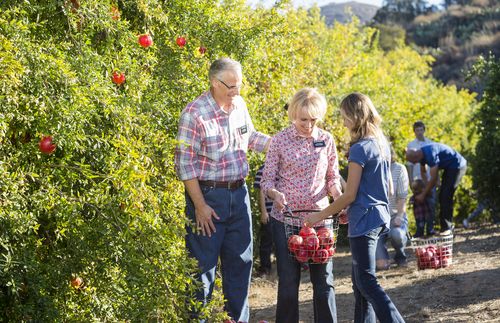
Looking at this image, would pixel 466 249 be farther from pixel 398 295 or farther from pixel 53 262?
pixel 53 262

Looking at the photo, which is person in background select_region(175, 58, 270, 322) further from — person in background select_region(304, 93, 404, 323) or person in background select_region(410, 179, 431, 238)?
person in background select_region(410, 179, 431, 238)

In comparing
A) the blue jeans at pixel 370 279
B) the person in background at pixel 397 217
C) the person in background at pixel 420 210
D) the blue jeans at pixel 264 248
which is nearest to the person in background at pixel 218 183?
the blue jeans at pixel 370 279

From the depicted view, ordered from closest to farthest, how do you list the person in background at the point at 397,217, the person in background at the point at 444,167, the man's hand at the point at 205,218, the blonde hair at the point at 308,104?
the man's hand at the point at 205,218 < the blonde hair at the point at 308,104 < the person in background at the point at 397,217 < the person in background at the point at 444,167

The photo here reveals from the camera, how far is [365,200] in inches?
186

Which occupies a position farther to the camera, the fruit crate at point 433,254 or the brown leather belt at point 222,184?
the fruit crate at point 433,254

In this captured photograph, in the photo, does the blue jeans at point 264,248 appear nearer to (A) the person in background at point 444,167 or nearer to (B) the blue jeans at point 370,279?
(A) the person in background at point 444,167

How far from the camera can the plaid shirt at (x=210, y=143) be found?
14.8ft

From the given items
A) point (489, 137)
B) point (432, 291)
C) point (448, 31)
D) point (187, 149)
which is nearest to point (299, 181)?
point (187, 149)

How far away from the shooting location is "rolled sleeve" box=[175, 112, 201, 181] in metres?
4.49

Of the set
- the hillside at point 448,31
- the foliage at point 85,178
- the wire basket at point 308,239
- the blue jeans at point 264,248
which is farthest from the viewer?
the hillside at point 448,31

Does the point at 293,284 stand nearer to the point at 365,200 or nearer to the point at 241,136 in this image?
the point at 365,200

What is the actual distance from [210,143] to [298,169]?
0.62m

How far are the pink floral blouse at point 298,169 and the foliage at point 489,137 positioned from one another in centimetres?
770

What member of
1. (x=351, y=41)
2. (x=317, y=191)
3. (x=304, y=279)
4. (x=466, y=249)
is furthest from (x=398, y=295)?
(x=351, y=41)
